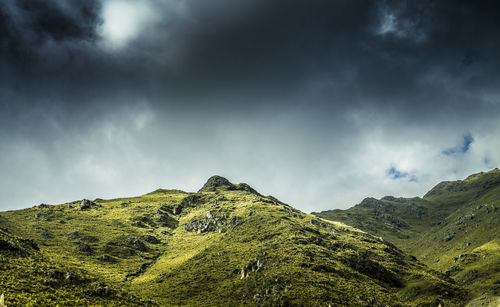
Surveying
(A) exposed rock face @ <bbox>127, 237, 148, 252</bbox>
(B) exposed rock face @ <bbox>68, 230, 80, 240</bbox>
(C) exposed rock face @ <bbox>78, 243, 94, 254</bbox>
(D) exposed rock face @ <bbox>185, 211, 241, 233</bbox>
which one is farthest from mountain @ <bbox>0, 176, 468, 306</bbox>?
(D) exposed rock face @ <bbox>185, 211, 241, 233</bbox>

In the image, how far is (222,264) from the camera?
106 metres

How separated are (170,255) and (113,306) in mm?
79909

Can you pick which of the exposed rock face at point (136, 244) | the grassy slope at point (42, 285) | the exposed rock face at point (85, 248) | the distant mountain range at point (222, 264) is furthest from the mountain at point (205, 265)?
the exposed rock face at point (85, 248)

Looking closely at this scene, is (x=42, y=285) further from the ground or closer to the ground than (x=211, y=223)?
closer to the ground

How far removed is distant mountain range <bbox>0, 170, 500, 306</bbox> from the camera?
62553mm

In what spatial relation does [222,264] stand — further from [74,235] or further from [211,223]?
[74,235]

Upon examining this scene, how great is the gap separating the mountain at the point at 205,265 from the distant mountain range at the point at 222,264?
0.47 metres

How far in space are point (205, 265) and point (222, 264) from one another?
8.59 m

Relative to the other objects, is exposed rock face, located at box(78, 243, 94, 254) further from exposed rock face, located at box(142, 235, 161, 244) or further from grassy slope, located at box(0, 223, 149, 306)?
grassy slope, located at box(0, 223, 149, 306)

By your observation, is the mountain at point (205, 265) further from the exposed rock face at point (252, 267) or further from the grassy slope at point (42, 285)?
the exposed rock face at point (252, 267)

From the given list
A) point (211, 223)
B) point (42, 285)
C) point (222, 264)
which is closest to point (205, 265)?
point (222, 264)

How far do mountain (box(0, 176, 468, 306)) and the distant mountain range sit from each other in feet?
1.54

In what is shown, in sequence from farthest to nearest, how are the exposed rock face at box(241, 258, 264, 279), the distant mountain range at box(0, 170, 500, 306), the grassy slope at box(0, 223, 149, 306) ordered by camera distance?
the exposed rock face at box(241, 258, 264, 279) → the distant mountain range at box(0, 170, 500, 306) → the grassy slope at box(0, 223, 149, 306)

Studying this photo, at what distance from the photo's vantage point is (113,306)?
56.3 m
